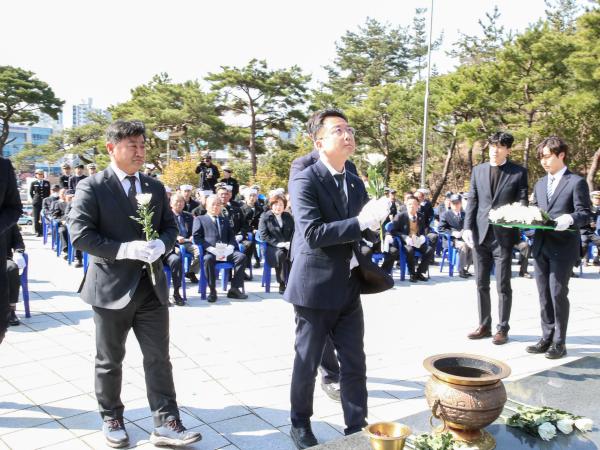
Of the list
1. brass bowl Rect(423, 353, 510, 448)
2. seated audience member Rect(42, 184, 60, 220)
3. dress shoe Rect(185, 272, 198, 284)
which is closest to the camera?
brass bowl Rect(423, 353, 510, 448)

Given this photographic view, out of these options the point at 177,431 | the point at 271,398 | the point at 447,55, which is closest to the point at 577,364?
the point at 271,398

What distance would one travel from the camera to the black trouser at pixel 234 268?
7445 millimetres

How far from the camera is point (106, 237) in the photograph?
3.33m

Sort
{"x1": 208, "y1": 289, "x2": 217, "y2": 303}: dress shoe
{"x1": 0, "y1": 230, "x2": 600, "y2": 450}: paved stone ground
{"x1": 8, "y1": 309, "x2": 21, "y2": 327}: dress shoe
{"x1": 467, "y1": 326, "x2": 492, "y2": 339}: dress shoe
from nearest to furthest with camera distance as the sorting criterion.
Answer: {"x1": 0, "y1": 230, "x2": 600, "y2": 450}: paved stone ground, {"x1": 467, "y1": 326, "x2": 492, "y2": 339}: dress shoe, {"x1": 8, "y1": 309, "x2": 21, "y2": 327}: dress shoe, {"x1": 208, "y1": 289, "x2": 217, "y2": 303}: dress shoe

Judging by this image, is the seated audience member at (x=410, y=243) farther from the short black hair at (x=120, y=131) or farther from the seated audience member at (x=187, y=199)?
the short black hair at (x=120, y=131)

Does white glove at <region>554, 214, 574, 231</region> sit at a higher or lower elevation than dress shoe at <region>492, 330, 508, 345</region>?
higher

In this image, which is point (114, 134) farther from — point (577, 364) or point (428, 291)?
point (428, 291)

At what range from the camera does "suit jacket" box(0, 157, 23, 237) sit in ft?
11.4

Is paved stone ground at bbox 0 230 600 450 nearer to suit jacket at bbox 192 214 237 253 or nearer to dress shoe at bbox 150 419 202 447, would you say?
dress shoe at bbox 150 419 202 447

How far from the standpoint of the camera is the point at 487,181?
5.44 metres

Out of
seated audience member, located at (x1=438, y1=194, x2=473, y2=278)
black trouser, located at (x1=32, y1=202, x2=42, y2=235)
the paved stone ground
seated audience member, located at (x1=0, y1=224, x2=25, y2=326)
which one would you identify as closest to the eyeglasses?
the paved stone ground

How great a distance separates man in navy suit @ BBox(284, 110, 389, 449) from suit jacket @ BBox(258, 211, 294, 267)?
469 centimetres

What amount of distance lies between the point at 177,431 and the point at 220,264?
4410 mm

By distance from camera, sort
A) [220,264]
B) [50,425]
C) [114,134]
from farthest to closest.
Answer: [220,264], [50,425], [114,134]
